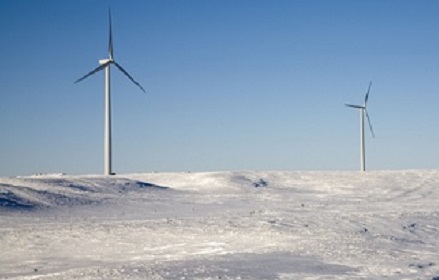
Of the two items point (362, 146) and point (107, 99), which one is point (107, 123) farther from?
point (362, 146)

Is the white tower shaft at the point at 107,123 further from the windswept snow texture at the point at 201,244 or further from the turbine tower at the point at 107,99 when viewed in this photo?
the windswept snow texture at the point at 201,244

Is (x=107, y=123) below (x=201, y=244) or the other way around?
the other way around

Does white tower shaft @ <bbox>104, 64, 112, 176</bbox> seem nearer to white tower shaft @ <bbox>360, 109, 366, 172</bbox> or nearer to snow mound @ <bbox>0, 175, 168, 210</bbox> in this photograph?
snow mound @ <bbox>0, 175, 168, 210</bbox>

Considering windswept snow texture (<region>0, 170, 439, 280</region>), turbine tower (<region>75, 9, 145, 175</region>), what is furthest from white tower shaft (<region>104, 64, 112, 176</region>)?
windswept snow texture (<region>0, 170, 439, 280</region>)

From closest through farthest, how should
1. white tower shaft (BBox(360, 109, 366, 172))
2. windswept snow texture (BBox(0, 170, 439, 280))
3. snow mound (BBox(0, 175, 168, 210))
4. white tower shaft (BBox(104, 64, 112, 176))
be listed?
windswept snow texture (BBox(0, 170, 439, 280)) < snow mound (BBox(0, 175, 168, 210)) < white tower shaft (BBox(104, 64, 112, 176)) < white tower shaft (BBox(360, 109, 366, 172))

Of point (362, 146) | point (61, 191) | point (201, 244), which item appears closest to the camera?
point (201, 244)

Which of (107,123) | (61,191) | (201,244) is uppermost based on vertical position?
(107,123)

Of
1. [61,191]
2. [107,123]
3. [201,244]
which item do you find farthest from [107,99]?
[201,244]

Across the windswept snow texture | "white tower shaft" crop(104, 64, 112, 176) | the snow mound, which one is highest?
"white tower shaft" crop(104, 64, 112, 176)

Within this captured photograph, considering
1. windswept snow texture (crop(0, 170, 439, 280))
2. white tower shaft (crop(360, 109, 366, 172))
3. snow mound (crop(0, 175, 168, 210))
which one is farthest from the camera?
white tower shaft (crop(360, 109, 366, 172))

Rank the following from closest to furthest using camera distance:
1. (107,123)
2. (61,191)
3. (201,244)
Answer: (201,244) → (61,191) → (107,123)

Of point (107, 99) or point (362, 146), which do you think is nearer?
point (107, 99)

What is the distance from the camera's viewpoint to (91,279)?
49.8ft

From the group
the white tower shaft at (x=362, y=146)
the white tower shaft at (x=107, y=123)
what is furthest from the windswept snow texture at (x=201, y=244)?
the white tower shaft at (x=362, y=146)
